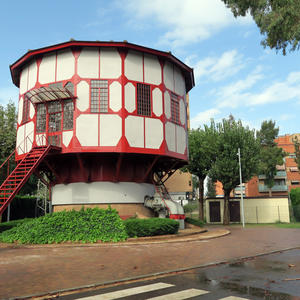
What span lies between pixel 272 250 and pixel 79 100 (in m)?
13.7

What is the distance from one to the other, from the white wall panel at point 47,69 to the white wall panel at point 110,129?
15.3ft

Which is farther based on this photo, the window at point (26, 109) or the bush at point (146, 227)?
the window at point (26, 109)

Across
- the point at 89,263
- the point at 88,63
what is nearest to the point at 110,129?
the point at 88,63

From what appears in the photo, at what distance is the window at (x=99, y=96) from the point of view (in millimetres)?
20688

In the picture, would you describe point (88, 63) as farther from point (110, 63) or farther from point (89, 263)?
point (89, 263)

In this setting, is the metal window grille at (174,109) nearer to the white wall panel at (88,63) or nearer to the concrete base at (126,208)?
the white wall panel at (88,63)

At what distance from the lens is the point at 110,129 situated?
20344mm

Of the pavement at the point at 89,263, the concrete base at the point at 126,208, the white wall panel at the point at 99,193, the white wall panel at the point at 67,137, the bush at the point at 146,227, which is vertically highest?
the white wall panel at the point at 67,137

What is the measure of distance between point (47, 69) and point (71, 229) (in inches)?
429

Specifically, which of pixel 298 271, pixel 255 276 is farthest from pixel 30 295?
pixel 298 271

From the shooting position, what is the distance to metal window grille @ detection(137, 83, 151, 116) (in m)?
21.6

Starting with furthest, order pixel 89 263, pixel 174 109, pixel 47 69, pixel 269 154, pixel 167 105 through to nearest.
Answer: pixel 269 154 < pixel 174 109 < pixel 167 105 < pixel 47 69 < pixel 89 263

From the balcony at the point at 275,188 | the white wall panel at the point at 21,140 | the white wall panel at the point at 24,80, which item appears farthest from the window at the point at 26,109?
the balcony at the point at 275,188

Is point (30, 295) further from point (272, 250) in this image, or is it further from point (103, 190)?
point (103, 190)
